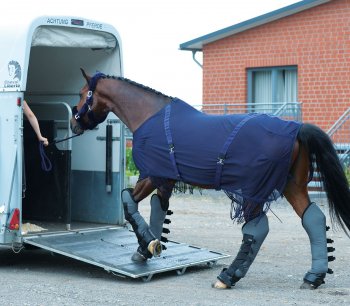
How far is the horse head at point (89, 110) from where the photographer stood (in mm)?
10039

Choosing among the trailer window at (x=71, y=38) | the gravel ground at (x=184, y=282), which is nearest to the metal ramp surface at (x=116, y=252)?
the gravel ground at (x=184, y=282)

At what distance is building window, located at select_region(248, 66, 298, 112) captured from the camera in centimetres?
2586

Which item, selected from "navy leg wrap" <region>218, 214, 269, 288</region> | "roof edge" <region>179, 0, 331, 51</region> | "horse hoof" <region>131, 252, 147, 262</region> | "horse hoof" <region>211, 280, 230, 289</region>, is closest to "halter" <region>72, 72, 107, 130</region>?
"horse hoof" <region>131, 252, 147, 262</region>

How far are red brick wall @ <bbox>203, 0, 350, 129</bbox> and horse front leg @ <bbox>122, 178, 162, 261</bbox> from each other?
1534cm

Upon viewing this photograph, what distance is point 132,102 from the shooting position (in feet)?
32.3

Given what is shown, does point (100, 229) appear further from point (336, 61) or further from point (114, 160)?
point (336, 61)

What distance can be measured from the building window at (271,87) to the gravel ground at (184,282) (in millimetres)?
12667

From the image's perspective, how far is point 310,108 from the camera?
25.0m

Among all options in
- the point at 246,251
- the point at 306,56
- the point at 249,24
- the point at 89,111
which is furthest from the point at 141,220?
the point at 249,24

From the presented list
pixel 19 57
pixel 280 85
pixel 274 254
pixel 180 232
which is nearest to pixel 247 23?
pixel 280 85

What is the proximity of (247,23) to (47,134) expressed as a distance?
49.5 ft

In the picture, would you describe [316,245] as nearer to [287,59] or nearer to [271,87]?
[287,59]

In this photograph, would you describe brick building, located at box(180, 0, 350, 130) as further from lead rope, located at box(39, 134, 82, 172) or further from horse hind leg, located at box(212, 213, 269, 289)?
horse hind leg, located at box(212, 213, 269, 289)

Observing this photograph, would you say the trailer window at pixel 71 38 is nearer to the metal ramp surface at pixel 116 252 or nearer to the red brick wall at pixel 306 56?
the metal ramp surface at pixel 116 252
